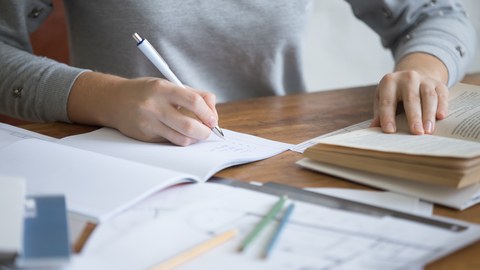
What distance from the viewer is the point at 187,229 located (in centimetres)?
59

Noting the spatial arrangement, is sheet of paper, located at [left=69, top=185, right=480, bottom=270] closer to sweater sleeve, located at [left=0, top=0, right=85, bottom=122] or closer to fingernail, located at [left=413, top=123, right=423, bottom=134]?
fingernail, located at [left=413, top=123, right=423, bottom=134]

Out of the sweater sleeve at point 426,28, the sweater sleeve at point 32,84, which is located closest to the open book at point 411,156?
the sweater sleeve at point 426,28

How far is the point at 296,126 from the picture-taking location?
97 cm

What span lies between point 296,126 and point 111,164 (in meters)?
0.33

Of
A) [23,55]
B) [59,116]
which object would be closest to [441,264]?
[59,116]

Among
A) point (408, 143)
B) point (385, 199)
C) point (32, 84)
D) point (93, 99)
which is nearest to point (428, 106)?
point (408, 143)

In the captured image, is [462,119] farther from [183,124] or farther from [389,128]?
[183,124]

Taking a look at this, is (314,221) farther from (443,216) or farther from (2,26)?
(2,26)

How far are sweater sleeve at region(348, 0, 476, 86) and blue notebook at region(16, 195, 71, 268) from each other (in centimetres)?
72

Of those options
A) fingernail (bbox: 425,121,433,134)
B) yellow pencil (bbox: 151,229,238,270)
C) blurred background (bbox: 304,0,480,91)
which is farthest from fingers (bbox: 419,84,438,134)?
blurred background (bbox: 304,0,480,91)

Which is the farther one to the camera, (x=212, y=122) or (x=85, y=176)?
(x=212, y=122)

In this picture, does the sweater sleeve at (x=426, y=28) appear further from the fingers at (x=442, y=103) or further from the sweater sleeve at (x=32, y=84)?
the sweater sleeve at (x=32, y=84)

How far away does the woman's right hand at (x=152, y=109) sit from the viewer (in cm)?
82

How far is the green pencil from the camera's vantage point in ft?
1.82
